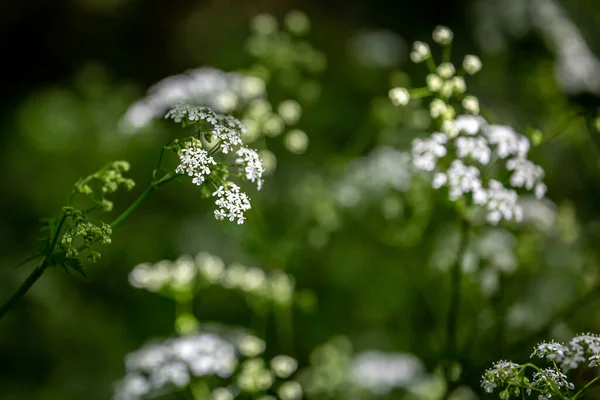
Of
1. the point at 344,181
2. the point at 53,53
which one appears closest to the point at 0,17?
the point at 53,53

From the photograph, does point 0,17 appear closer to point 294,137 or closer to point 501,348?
point 294,137

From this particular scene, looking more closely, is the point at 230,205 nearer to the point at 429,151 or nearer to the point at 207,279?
A: the point at 429,151

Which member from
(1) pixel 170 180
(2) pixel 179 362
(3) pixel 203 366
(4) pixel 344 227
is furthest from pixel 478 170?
(4) pixel 344 227

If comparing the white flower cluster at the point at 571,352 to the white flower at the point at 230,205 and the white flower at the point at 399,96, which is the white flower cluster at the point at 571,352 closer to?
the white flower at the point at 230,205

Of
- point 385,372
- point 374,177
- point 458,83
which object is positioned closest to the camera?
point 458,83

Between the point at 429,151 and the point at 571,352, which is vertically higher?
the point at 429,151

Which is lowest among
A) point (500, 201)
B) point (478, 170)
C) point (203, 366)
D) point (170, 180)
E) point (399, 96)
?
point (203, 366)

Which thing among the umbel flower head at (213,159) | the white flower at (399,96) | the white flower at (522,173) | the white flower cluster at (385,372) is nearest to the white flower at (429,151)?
the white flower at (399,96)
